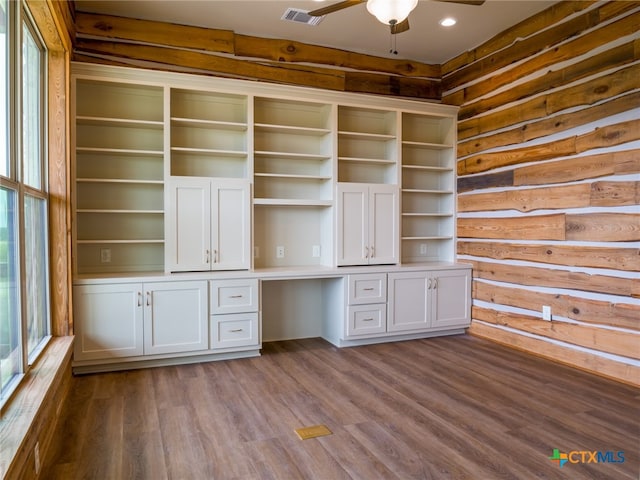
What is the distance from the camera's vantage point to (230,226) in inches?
162

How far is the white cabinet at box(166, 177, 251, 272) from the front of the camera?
12.8ft

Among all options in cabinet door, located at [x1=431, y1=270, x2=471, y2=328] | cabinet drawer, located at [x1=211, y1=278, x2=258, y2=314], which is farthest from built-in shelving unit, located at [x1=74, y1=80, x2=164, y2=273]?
cabinet door, located at [x1=431, y1=270, x2=471, y2=328]

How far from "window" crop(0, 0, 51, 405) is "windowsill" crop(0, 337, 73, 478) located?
0.19 feet

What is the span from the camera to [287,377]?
3562 millimetres

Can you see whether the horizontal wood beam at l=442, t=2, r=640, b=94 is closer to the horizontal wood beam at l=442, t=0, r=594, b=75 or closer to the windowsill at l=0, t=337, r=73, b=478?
the horizontal wood beam at l=442, t=0, r=594, b=75

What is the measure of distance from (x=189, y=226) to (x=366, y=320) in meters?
1.95

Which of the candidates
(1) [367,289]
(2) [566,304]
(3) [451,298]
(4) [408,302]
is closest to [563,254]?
(2) [566,304]

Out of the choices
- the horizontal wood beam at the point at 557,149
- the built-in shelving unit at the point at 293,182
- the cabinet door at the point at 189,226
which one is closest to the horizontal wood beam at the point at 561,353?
the horizontal wood beam at the point at 557,149

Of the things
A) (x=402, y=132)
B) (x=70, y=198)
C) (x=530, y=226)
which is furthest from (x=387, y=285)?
(x=70, y=198)

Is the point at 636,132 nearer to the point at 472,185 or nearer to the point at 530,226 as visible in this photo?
the point at 530,226

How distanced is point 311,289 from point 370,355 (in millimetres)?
1010

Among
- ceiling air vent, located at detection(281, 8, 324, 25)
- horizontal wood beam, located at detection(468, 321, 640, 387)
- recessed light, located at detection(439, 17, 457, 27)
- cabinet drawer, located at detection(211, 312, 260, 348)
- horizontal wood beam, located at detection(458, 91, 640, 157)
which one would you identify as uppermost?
recessed light, located at detection(439, 17, 457, 27)

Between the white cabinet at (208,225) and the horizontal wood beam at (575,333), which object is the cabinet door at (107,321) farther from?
the horizontal wood beam at (575,333)

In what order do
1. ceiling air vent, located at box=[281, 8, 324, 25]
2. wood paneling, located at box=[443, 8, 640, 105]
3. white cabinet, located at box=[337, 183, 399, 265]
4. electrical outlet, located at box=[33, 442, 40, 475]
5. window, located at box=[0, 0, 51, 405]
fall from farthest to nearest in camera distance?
white cabinet, located at box=[337, 183, 399, 265]
ceiling air vent, located at box=[281, 8, 324, 25]
wood paneling, located at box=[443, 8, 640, 105]
window, located at box=[0, 0, 51, 405]
electrical outlet, located at box=[33, 442, 40, 475]
